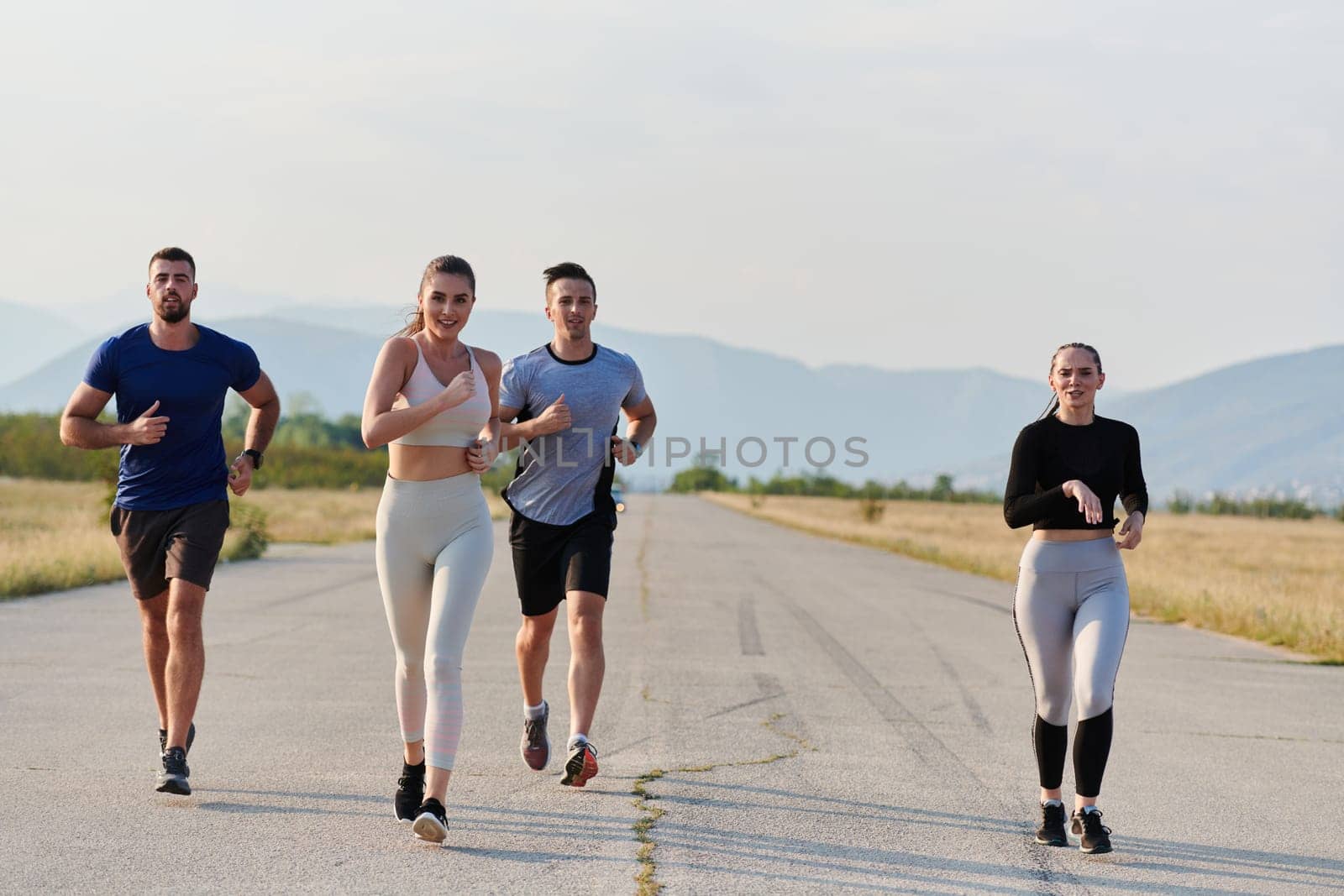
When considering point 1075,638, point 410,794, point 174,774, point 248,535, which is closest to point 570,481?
point 410,794

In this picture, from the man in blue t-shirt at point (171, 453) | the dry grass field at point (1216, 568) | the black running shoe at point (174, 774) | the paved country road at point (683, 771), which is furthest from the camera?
the dry grass field at point (1216, 568)

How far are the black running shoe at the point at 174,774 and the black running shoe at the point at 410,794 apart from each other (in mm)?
1027

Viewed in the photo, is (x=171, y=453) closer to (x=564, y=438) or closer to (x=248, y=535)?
(x=564, y=438)

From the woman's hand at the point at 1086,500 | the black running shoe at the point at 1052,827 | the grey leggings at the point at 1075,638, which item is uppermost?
the woman's hand at the point at 1086,500

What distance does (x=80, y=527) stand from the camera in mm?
30734

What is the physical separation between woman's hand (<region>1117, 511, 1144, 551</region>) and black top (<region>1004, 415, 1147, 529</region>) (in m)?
0.05

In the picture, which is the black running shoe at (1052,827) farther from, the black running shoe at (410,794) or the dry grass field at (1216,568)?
the dry grass field at (1216,568)

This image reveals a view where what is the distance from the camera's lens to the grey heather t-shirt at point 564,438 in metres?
6.74

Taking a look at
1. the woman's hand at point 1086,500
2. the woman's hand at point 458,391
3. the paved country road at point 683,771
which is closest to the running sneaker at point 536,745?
the paved country road at point 683,771

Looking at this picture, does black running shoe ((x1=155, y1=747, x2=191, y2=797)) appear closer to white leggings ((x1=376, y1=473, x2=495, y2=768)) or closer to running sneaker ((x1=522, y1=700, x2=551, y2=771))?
white leggings ((x1=376, y1=473, x2=495, y2=768))

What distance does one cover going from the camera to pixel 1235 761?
7965mm

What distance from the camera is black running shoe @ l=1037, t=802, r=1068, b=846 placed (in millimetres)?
5742

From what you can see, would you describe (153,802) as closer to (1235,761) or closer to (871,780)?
(871,780)

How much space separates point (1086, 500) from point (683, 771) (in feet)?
8.13
